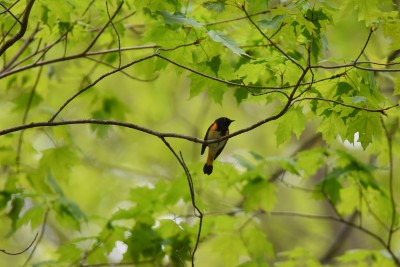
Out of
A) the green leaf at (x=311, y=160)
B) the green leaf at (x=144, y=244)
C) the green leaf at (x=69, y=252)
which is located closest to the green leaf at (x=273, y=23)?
the green leaf at (x=311, y=160)

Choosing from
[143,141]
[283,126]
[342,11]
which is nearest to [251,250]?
[283,126]

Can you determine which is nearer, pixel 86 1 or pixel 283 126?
pixel 283 126

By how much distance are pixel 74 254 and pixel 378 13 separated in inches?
92.1

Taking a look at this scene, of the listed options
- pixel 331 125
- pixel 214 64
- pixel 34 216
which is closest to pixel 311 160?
pixel 331 125

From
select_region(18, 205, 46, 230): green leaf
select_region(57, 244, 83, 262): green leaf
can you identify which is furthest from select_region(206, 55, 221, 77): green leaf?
select_region(57, 244, 83, 262): green leaf

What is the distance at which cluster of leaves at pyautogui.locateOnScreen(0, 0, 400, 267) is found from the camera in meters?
2.63

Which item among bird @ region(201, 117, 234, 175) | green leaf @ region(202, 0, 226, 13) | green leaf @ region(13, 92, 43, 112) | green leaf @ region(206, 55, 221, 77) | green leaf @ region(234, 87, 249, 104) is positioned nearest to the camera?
green leaf @ region(202, 0, 226, 13)

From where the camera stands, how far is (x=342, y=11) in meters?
2.73

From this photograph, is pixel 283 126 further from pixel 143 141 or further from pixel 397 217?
pixel 143 141

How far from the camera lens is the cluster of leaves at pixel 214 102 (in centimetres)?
263

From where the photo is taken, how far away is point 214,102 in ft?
12.1

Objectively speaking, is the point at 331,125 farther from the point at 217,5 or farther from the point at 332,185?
the point at 332,185

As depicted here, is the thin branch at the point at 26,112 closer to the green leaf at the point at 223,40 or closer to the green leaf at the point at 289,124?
the green leaf at the point at 223,40

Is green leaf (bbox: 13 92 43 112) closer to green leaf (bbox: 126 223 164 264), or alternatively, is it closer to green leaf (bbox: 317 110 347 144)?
green leaf (bbox: 126 223 164 264)
